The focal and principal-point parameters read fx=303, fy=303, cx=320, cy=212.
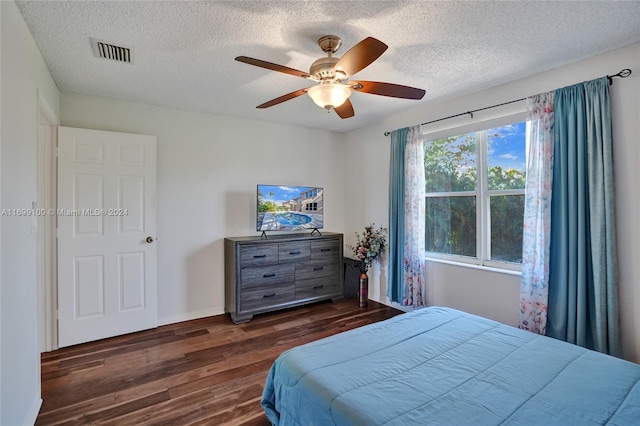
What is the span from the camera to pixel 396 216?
3.77 meters

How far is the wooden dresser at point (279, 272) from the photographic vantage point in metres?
3.53

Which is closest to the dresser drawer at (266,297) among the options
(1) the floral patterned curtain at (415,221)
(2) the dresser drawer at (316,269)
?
(2) the dresser drawer at (316,269)

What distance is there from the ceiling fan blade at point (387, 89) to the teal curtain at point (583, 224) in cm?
132

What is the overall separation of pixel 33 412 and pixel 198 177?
8.11 ft

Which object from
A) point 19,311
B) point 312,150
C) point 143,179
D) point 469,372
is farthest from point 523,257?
point 143,179

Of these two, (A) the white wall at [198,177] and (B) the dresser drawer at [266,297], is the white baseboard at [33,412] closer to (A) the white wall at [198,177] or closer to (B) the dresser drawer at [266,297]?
(A) the white wall at [198,177]

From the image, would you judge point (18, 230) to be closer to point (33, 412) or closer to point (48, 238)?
point (33, 412)

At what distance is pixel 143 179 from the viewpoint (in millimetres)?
3244

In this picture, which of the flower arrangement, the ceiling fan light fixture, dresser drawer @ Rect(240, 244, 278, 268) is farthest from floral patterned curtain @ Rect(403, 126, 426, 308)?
the ceiling fan light fixture

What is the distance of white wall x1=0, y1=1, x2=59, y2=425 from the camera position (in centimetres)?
151

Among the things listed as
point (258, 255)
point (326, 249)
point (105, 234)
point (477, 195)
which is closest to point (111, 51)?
point (105, 234)

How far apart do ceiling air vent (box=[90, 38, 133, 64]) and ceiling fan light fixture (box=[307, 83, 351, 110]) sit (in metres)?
1.45

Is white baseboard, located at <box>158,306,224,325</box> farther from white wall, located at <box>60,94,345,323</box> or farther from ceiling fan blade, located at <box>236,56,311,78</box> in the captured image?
ceiling fan blade, located at <box>236,56,311,78</box>

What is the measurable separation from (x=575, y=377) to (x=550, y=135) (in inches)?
74.2
